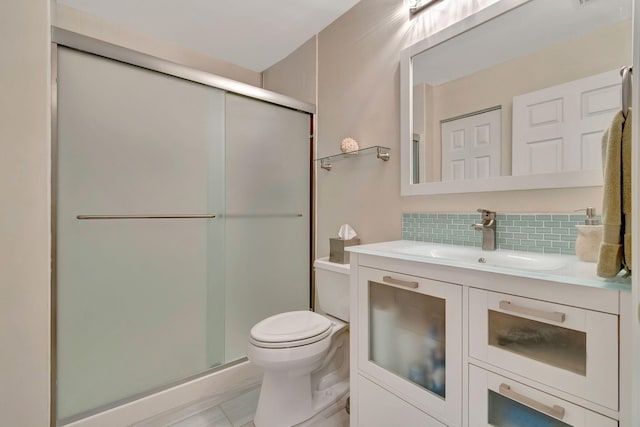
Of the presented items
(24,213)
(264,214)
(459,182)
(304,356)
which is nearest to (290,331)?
(304,356)

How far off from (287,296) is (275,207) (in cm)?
66

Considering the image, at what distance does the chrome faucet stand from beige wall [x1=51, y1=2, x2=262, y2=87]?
2.30m

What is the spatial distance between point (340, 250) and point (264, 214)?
642mm

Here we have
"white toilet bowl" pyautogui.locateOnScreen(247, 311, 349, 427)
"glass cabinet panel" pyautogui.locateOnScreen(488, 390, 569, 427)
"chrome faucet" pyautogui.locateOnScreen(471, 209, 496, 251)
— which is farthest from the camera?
"white toilet bowl" pyautogui.locateOnScreen(247, 311, 349, 427)

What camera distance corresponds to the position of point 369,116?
1.78 metres

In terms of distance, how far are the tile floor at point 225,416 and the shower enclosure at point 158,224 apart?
6.9 inches

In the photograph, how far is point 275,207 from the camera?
2084mm

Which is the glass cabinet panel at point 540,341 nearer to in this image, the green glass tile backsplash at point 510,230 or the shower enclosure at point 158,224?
the green glass tile backsplash at point 510,230

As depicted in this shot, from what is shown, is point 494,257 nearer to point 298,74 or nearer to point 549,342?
point 549,342

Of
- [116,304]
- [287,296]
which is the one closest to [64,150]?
[116,304]

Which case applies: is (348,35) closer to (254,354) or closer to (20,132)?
(20,132)

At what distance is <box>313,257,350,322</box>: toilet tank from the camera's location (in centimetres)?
161

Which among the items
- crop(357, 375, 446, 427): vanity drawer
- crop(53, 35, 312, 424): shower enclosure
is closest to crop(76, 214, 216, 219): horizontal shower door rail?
crop(53, 35, 312, 424): shower enclosure

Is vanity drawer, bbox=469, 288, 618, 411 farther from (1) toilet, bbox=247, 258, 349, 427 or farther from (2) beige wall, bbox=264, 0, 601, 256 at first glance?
(1) toilet, bbox=247, 258, 349, 427
